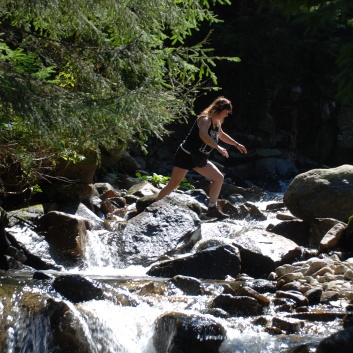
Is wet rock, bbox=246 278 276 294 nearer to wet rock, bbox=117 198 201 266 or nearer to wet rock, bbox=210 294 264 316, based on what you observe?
wet rock, bbox=210 294 264 316

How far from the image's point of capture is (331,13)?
3754 mm

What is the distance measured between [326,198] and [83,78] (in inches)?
181

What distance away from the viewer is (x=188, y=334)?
217 inches

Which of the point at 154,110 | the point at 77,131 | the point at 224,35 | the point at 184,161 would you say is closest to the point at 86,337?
the point at 77,131

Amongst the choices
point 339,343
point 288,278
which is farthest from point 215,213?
point 339,343

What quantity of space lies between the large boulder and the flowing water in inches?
170

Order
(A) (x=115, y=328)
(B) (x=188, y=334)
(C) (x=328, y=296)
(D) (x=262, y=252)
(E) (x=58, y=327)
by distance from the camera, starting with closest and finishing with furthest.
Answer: (B) (x=188, y=334) < (E) (x=58, y=327) < (A) (x=115, y=328) < (C) (x=328, y=296) < (D) (x=262, y=252)

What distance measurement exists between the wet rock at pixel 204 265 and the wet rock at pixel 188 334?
98.9 inches

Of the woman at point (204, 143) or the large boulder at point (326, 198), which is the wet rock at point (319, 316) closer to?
the woman at point (204, 143)

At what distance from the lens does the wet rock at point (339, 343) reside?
4801 millimetres

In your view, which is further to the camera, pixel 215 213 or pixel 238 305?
pixel 215 213

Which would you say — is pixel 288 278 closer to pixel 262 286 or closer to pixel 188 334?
pixel 262 286

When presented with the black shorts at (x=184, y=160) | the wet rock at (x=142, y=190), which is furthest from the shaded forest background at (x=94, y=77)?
the wet rock at (x=142, y=190)

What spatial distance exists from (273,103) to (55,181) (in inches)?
532
